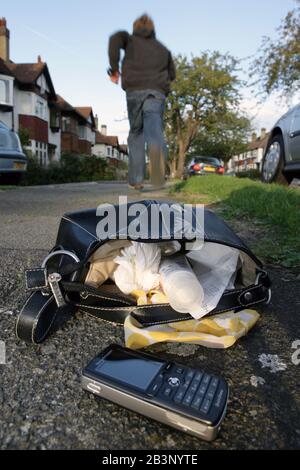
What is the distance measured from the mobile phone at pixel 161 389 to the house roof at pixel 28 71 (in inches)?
1018

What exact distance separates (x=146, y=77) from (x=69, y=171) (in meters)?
15.2

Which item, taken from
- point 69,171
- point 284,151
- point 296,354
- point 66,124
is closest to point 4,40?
point 66,124

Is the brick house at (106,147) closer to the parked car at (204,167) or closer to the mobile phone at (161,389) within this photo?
the parked car at (204,167)

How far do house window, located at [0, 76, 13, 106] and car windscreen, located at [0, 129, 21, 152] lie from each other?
16.1 meters

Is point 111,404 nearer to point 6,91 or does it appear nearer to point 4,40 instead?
point 6,91

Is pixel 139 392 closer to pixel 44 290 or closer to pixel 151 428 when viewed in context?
pixel 151 428

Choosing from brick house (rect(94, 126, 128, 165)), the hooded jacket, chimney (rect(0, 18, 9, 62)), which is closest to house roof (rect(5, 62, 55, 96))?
chimney (rect(0, 18, 9, 62))

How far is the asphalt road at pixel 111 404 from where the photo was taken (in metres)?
0.72

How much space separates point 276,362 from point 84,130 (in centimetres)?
3902

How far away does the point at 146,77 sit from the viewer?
4547 mm

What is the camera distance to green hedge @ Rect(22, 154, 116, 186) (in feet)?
50.8

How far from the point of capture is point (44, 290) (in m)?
1.13

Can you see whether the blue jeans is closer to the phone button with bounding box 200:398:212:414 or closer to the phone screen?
the phone screen
